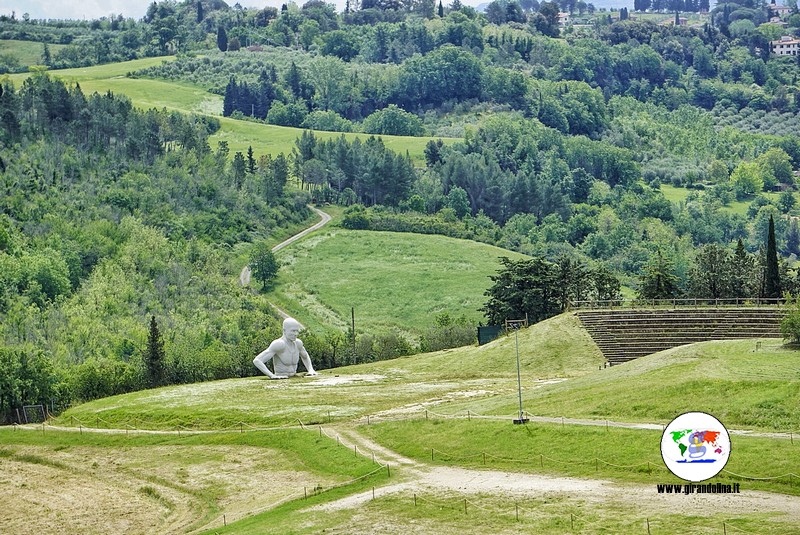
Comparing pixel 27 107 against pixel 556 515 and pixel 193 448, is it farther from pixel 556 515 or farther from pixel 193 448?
pixel 556 515

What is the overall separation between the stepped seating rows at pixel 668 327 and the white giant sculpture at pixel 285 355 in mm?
23102

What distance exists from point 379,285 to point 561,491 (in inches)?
4543

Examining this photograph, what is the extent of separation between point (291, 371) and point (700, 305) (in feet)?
111

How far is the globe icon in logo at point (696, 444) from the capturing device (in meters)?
60.8

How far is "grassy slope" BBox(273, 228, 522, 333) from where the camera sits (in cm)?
17388

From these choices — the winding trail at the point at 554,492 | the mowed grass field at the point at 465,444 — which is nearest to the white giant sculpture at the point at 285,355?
the mowed grass field at the point at 465,444

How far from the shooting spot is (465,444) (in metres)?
83.3

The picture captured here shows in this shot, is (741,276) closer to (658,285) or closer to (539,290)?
(658,285)

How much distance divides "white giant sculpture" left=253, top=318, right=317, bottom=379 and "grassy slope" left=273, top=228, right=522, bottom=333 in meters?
48.3

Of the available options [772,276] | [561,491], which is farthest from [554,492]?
[772,276]

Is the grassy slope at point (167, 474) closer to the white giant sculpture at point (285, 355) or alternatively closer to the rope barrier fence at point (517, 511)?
the rope barrier fence at point (517, 511)

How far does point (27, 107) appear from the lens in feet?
643

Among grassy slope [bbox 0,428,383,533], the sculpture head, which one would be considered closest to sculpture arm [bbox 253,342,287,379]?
the sculpture head

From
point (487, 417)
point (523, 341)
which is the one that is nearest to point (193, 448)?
point (487, 417)
